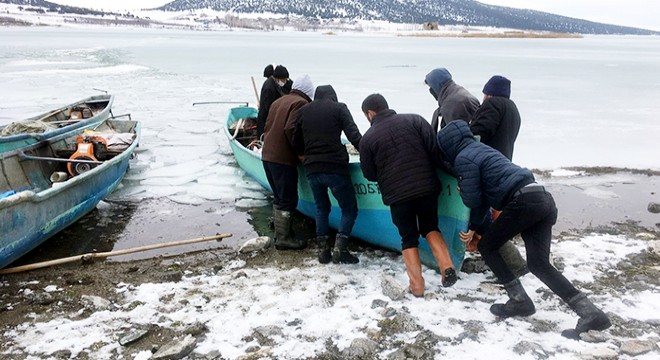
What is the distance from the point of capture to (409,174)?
4.03 m

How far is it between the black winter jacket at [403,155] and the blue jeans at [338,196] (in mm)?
669

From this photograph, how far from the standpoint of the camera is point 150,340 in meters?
3.60

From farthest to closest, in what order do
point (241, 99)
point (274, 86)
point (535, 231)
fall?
point (241, 99)
point (274, 86)
point (535, 231)

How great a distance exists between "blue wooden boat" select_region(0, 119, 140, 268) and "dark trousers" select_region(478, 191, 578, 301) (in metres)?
4.16

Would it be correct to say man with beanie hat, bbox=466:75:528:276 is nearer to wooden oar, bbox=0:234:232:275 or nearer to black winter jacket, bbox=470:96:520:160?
black winter jacket, bbox=470:96:520:160

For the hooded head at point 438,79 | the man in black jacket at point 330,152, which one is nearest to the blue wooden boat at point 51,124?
the man in black jacket at point 330,152

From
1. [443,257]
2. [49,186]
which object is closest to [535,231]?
[443,257]

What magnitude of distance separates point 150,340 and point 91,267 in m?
1.75

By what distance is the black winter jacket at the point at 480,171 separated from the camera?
11.5 ft

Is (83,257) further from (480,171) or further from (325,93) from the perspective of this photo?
(480,171)

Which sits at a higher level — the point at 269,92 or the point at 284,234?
the point at 269,92

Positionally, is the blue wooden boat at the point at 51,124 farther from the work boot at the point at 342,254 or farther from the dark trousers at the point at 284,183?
the work boot at the point at 342,254

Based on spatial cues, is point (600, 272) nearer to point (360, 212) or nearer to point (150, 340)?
point (360, 212)

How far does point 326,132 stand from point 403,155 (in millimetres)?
967
